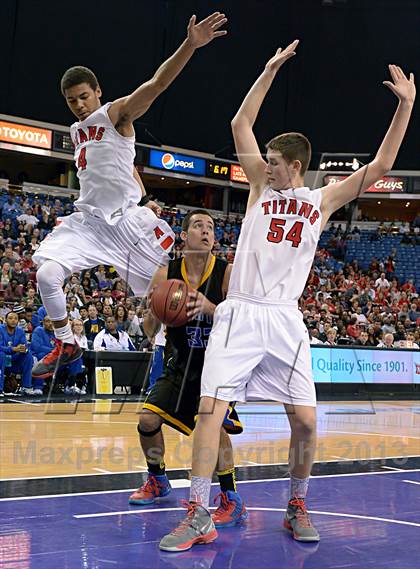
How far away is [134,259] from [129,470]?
82.5 inches

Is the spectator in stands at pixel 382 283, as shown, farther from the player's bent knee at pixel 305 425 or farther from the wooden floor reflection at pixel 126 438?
the player's bent knee at pixel 305 425

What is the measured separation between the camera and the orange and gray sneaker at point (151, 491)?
520 centimetres

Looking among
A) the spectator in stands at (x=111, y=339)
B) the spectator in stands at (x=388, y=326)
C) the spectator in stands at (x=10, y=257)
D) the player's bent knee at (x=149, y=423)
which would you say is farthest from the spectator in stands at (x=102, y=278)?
the player's bent knee at (x=149, y=423)

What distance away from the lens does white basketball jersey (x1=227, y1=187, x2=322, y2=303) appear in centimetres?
437

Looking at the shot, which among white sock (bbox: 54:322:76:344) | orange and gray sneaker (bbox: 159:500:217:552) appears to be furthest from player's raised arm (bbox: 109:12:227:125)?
orange and gray sneaker (bbox: 159:500:217:552)

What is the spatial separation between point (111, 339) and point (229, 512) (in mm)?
8290

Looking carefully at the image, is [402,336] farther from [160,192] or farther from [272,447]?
[160,192]

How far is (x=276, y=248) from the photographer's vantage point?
4.36 meters

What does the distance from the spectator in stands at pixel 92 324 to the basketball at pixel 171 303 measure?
832 cm

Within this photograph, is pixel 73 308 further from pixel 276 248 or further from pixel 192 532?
pixel 192 532

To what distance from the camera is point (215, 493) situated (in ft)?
18.6

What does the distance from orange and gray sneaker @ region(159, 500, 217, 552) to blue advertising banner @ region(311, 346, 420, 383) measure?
35.6 ft

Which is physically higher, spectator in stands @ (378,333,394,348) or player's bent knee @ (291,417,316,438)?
player's bent knee @ (291,417,316,438)

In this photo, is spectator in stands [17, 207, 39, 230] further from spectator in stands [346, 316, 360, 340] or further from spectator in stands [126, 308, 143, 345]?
spectator in stands [346, 316, 360, 340]
